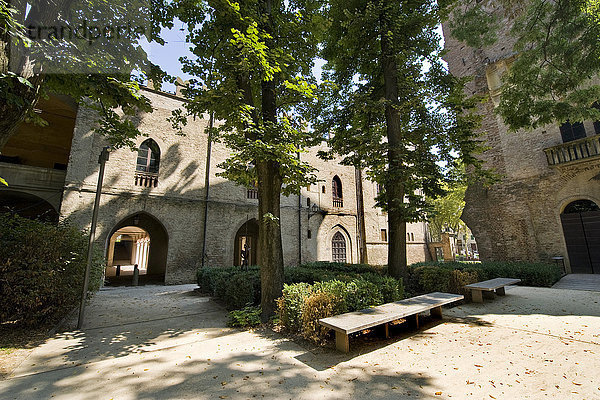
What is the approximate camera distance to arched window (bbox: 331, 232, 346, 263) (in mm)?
17791

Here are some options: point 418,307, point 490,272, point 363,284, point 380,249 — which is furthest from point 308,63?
point 380,249

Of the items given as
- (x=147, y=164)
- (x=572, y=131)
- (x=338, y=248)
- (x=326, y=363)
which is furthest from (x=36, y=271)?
(x=572, y=131)

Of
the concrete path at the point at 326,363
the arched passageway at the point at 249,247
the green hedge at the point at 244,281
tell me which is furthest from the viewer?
the arched passageway at the point at 249,247

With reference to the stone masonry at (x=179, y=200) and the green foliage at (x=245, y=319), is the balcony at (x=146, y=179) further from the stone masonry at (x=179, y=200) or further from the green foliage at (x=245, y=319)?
the green foliage at (x=245, y=319)

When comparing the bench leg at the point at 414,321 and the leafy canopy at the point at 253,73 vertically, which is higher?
the leafy canopy at the point at 253,73

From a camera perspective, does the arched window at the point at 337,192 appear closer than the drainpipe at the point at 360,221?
Yes

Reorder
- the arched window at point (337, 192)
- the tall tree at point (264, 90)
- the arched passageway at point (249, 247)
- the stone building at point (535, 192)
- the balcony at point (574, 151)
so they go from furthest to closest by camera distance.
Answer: the arched window at point (337, 192) < the arched passageway at point (249, 247) < the stone building at point (535, 192) < the balcony at point (574, 151) < the tall tree at point (264, 90)

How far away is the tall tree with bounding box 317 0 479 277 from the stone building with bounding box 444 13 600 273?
3.33 m

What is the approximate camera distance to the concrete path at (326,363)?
9.43 ft

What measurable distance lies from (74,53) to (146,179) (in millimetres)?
8204

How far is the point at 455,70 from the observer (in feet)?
49.1

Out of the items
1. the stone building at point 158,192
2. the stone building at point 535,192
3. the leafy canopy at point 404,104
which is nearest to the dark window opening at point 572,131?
the stone building at point 535,192

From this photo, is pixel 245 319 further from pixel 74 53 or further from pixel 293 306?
pixel 74 53

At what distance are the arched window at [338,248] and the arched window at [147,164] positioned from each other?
466 inches
